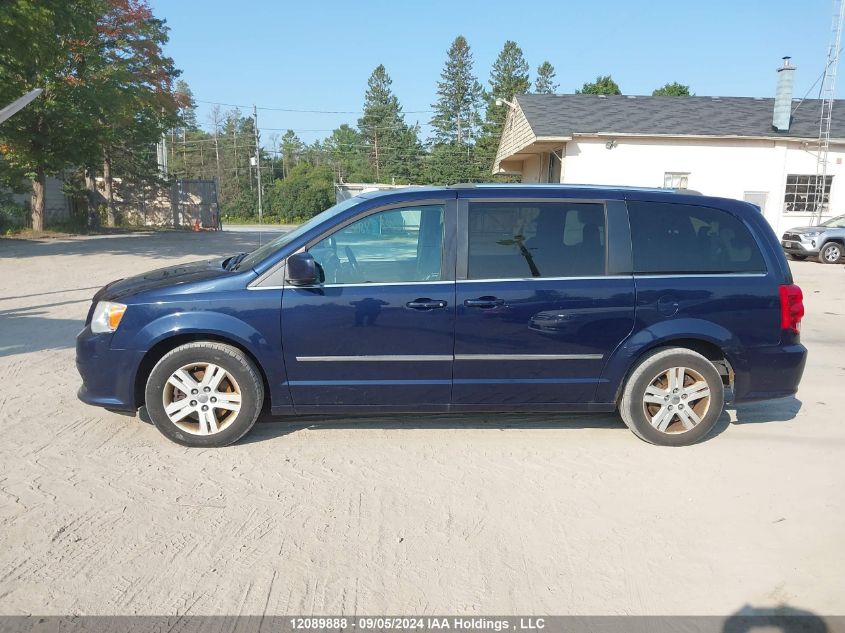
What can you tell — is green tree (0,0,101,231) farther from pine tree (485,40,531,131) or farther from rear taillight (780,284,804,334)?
pine tree (485,40,531,131)

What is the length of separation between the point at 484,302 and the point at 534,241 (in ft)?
2.00

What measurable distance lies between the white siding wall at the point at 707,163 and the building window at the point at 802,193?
0.25m

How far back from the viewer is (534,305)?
4.45 m

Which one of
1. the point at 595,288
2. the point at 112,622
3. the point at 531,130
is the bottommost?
the point at 112,622

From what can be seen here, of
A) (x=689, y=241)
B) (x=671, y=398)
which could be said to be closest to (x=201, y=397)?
(x=671, y=398)

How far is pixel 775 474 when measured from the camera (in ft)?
13.9

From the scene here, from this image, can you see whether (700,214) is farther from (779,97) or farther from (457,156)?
(457,156)

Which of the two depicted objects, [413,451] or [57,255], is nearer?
[413,451]

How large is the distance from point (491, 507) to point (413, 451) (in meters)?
0.91

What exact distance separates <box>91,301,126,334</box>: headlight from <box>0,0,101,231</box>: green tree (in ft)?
42.7

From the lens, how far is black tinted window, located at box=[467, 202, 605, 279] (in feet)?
14.8

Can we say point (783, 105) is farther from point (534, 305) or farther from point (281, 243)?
point (281, 243)

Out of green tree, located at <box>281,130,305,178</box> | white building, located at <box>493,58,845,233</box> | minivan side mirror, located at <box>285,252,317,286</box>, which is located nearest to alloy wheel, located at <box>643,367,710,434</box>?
minivan side mirror, located at <box>285,252,317,286</box>

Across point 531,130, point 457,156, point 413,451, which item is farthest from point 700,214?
point 457,156
